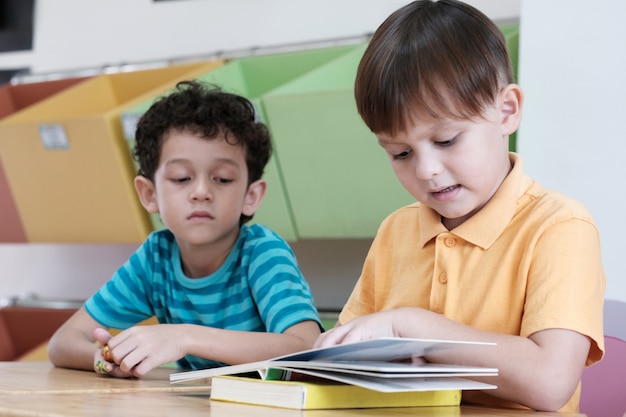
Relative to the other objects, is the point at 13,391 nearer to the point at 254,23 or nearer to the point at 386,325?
the point at 386,325

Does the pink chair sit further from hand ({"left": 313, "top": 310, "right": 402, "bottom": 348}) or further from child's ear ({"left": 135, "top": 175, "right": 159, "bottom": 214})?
child's ear ({"left": 135, "top": 175, "right": 159, "bottom": 214})

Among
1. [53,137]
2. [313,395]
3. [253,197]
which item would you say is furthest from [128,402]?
[53,137]

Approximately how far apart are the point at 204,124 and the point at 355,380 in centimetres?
79

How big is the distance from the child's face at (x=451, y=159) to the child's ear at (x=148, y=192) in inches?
24.8

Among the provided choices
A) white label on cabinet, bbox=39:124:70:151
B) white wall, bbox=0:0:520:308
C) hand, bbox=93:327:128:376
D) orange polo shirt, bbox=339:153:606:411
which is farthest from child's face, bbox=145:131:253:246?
white wall, bbox=0:0:520:308

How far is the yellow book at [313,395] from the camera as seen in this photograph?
72 centimetres

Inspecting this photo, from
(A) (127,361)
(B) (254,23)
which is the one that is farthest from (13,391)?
(B) (254,23)

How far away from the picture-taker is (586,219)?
0.93 meters

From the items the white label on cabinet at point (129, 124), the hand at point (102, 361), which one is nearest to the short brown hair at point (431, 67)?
the hand at point (102, 361)

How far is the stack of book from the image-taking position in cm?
70

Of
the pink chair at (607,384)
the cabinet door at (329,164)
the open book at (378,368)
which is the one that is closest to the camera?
the open book at (378,368)

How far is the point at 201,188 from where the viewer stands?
1.34 metres

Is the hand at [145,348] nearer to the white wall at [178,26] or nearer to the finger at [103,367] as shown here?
the finger at [103,367]

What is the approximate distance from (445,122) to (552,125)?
708mm
